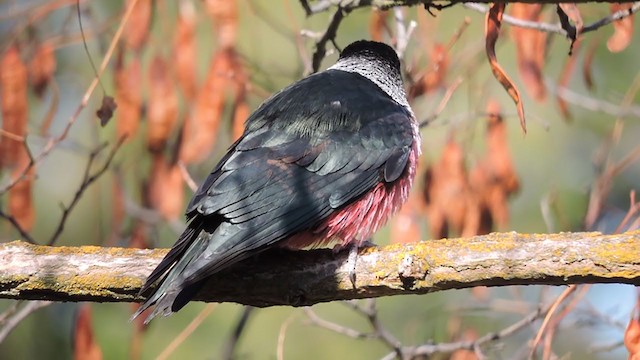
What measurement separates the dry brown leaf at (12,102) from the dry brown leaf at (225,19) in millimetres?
1119

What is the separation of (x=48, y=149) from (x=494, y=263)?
2490 millimetres

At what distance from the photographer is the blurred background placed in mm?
5434

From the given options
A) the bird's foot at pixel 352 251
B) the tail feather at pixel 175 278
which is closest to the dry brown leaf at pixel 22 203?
the tail feather at pixel 175 278

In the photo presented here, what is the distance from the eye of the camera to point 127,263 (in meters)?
4.11

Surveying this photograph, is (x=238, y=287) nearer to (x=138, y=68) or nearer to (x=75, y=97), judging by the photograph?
(x=138, y=68)

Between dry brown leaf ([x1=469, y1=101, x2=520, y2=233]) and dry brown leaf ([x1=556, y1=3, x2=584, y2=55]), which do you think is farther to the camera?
dry brown leaf ([x1=469, y1=101, x2=520, y2=233])

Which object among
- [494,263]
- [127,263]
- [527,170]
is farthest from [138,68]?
[527,170]

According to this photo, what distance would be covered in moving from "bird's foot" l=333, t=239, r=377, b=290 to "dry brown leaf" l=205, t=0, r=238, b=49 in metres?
1.51

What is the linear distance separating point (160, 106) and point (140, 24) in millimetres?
491

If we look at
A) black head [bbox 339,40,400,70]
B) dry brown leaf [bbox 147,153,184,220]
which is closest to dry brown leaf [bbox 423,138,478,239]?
black head [bbox 339,40,400,70]

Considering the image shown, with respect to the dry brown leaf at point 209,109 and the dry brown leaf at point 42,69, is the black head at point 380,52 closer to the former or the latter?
the dry brown leaf at point 209,109

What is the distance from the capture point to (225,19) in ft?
17.4

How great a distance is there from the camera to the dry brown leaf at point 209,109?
5246 mm

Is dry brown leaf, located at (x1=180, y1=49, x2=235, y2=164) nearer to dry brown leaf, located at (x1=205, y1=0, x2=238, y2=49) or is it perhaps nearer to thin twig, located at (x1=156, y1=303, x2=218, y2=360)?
dry brown leaf, located at (x1=205, y1=0, x2=238, y2=49)
